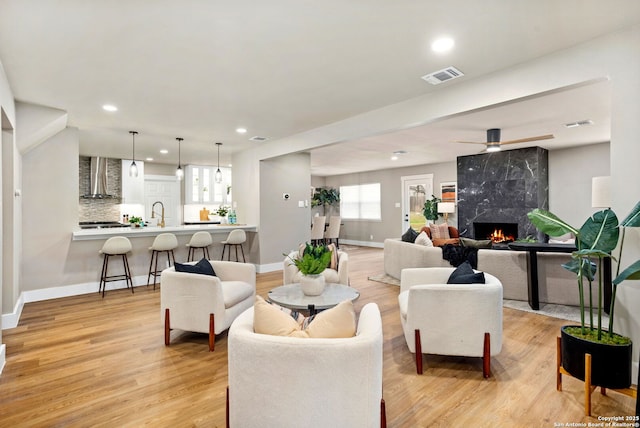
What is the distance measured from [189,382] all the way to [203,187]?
23.8 feet

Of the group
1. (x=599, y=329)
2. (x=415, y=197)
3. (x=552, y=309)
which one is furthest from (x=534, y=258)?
(x=415, y=197)

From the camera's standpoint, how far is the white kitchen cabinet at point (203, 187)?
8898 mm

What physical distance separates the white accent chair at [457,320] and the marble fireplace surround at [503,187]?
17.1 ft

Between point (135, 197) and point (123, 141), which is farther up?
point (123, 141)

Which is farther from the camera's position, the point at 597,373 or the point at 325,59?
the point at 325,59

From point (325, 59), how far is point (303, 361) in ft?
8.06

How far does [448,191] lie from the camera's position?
9148 mm

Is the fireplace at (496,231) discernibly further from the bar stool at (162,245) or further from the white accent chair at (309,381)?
the white accent chair at (309,381)

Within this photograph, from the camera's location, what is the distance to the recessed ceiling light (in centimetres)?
258

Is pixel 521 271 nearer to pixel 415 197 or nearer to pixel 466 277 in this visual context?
pixel 466 277

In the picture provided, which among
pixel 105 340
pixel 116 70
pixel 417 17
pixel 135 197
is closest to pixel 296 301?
pixel 105 340

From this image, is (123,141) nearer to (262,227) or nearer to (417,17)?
(262,227)

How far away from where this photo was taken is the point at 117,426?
1.98 metres

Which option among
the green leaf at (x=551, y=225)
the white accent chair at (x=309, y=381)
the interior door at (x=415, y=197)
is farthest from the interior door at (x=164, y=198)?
the green leaf at (x=551, y=225)
